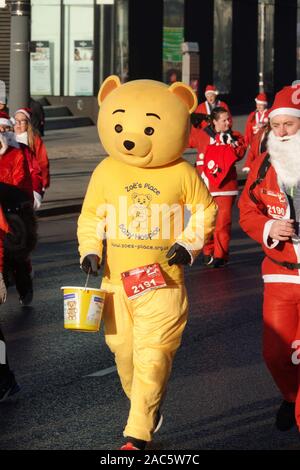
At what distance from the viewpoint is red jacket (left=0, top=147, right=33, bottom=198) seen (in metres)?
11.1

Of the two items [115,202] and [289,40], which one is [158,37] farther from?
[115,202]

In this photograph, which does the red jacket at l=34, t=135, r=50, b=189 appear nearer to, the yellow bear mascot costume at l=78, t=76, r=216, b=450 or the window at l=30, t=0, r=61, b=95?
the yellow bear mascot costume at l=78, t=76, r=216, b=450

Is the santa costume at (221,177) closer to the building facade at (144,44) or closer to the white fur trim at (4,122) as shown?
the white fur trim at (4,122)

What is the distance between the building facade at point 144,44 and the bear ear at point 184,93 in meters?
25.1

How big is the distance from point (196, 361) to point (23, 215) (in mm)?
1723

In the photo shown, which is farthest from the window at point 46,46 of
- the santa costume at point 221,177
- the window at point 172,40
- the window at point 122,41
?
the santa costume at point 221,177

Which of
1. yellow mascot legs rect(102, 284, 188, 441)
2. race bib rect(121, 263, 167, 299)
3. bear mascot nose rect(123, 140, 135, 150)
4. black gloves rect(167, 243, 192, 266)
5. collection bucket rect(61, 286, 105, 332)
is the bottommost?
yellow mascot legs rect(102, 284, 188, 441)

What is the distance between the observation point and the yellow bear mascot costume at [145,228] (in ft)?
23.3

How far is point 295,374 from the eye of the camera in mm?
7508

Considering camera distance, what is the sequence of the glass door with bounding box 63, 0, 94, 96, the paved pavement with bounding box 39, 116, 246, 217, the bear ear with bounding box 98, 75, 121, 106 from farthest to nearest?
the glass door with bounding box 63, 0, 94, 96
the paved pavement with bounding box 39, 116, 246, 217
the bear ear with bounding box 98, 75, 121, 106

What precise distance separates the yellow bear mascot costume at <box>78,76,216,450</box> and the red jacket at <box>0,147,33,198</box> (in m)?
3.79

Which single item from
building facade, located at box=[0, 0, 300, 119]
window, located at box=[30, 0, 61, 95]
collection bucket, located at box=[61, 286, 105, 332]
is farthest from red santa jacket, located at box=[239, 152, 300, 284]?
window, located at box=[30, 0, 61, 95]

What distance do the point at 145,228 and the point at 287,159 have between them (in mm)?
862

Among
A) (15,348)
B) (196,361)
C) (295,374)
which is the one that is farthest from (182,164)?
(15,348)
